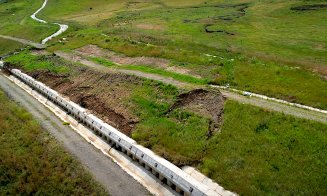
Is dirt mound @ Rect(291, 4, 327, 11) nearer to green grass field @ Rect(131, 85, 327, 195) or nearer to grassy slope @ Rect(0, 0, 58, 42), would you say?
green grass field @ Rect(131, 85, 327, 195)

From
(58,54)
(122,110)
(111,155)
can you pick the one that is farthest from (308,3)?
(111,155)

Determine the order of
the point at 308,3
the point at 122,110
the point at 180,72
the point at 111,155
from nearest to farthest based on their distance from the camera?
1. the point at 111,155
2. the point at 122,110
3. the point at 180,72
4. the point at 308,3

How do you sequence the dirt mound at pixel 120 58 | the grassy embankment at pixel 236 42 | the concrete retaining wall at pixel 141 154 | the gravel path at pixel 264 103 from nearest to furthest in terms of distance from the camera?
the concrete retaining wall at pixel 141 154
the gravel path at pixel 264 103
the grassy embankment at pixel 236 42
the dirt mound at pixel 120 58

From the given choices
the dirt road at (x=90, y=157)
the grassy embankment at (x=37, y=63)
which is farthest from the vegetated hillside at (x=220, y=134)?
the grassy embankment at (x=37, y=63)

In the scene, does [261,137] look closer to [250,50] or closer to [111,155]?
[111,155]

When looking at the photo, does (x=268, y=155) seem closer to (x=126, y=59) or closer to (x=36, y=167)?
(x=36, y=167)

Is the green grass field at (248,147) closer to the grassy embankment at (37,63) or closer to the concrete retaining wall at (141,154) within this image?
the concrete retaining wall at (141,154)

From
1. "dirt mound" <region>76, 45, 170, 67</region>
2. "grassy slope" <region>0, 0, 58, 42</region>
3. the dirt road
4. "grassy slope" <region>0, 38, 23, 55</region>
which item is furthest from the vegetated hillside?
"grassy slope" <region>0, 0, 58, 42</region>
